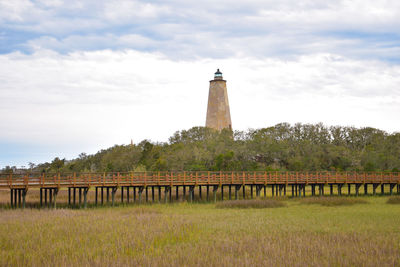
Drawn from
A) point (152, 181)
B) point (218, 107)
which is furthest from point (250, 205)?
point (218, 107)

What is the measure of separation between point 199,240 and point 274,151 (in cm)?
5631

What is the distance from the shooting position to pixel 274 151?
246 feet

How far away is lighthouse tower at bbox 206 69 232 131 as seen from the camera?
8244 centimetres

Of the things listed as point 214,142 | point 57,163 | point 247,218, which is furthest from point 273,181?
point 57,163

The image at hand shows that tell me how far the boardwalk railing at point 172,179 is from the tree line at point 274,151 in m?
15.8

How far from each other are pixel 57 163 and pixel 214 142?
52.3 meters

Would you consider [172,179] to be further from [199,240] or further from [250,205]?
[199,240]

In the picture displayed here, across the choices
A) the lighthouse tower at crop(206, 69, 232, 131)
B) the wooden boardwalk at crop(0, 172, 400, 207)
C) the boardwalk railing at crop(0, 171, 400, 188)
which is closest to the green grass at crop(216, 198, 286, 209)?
the wooden boardwalk at crop(0, 172, 400, 207)

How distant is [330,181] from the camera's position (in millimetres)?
49875

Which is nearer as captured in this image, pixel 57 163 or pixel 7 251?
pixel 7 251

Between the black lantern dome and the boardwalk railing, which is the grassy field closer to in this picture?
the boardwalk railing

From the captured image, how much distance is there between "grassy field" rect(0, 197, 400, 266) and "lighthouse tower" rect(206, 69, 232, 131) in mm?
54175

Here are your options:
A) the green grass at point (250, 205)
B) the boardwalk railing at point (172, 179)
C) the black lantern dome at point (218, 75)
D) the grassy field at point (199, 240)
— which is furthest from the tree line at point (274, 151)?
the grassy field at point (199, 240)

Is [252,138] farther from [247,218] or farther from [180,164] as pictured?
[247,218]
